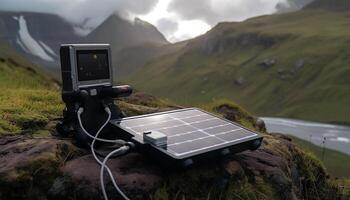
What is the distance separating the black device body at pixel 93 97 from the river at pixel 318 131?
130196 mm

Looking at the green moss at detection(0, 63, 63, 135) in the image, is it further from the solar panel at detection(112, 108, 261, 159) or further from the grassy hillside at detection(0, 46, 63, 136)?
the solar panel at detection(112, 108, 261, 159)

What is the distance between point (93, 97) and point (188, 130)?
1.75 meters

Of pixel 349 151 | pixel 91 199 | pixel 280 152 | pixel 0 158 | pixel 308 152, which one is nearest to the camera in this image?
pixel 91 199

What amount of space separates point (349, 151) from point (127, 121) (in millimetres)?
133791

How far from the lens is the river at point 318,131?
A: 458 ft

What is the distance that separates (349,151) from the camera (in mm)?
129375

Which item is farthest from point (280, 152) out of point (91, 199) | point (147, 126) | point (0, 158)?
point (0, 158)

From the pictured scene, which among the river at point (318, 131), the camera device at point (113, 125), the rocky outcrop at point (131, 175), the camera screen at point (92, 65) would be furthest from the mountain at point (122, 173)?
the river at point (318, 131)

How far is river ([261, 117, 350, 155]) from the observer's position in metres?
140

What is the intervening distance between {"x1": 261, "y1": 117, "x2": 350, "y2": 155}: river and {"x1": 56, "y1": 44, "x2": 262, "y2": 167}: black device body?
13020cm

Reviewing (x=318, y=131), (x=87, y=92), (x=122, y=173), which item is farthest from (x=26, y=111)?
(x=318, y=131)

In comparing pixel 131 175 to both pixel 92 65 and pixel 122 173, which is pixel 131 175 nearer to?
pixel 122 173

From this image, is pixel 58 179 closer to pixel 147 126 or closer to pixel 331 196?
pixel 147 126

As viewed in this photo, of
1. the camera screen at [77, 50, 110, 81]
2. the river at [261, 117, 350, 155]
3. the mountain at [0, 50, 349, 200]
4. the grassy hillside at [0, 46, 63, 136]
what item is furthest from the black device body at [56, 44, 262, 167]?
Answer: the river at [261, 117, 350, 155]
